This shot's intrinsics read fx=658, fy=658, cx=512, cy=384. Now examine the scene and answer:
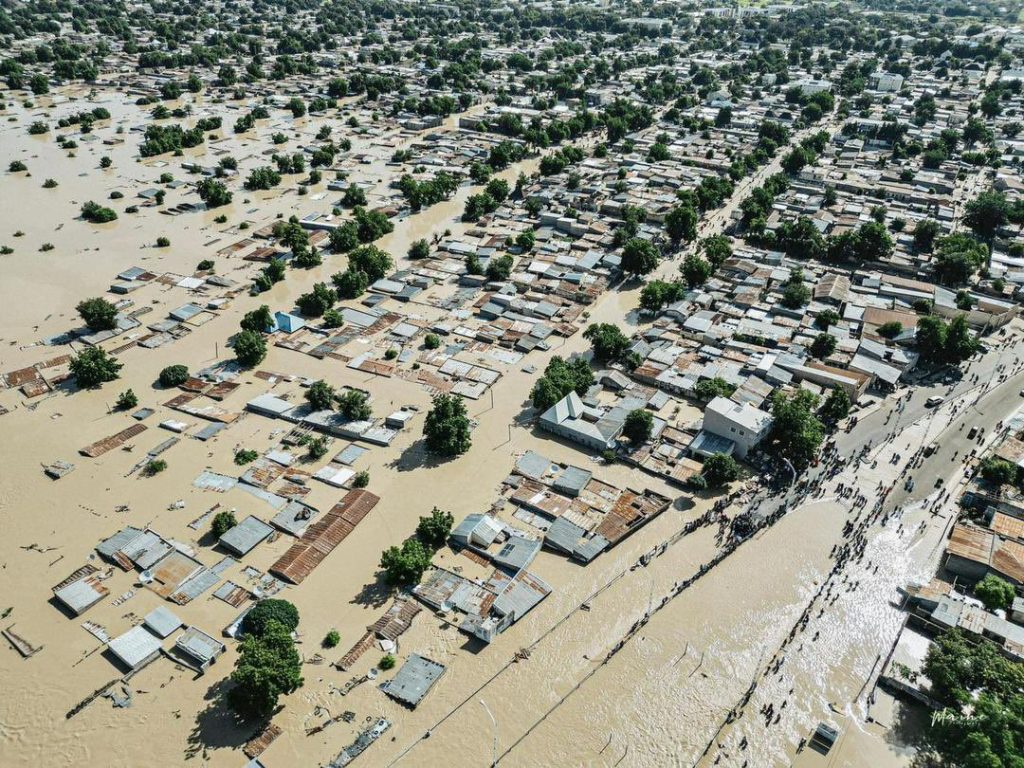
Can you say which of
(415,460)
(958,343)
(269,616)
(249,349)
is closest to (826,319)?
(958,343)

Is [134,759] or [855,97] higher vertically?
[855,97]

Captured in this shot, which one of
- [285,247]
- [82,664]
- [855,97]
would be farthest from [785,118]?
[82,664]

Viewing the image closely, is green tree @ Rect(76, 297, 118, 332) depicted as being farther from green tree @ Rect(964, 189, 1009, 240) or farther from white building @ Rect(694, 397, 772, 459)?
green tree @ Rect(964, 189, 1009, 240)

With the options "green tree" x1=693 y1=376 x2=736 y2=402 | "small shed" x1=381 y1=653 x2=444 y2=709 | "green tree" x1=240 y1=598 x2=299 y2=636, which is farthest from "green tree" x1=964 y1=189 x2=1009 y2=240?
"green tree" x1=240 y1=598 x2=299 y2=636

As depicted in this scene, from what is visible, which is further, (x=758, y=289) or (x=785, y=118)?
(x=785, y=118)

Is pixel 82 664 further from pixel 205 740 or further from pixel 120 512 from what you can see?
pixel 120 512

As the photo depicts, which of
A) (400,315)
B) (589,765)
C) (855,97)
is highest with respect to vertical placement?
(855,97)

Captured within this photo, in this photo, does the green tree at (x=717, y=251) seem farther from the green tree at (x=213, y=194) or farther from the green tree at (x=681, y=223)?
the green tree at (x=213, y=194)

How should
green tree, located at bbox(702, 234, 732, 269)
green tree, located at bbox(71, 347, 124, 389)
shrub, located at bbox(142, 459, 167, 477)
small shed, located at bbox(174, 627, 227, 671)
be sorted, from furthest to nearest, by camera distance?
green tree, located at bbox(702, 234, 732, 269), green tree, located at bbox(71, 347, 124, 389), shrub, located at bbox(142, 459, 167, 477), small shed, located at bbox(174, 627, 227, 671)
